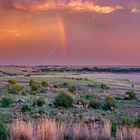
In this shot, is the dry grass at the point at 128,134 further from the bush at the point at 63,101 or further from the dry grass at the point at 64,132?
the bush at the point at 63,101

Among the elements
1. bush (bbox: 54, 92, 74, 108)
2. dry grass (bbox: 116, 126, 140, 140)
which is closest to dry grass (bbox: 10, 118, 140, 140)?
dry grass (bbox: 116, 126, 140, 140)

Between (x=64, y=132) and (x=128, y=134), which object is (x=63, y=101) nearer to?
(x=64, y=132)

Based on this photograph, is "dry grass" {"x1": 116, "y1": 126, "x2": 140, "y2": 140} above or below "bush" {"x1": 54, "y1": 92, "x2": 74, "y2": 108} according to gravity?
below

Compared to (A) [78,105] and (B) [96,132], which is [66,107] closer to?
(A) [78,105]

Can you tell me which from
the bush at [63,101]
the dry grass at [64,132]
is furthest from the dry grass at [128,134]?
the bush at [63,101]

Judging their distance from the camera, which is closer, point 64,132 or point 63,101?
point 64,132

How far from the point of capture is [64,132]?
26.2 metres

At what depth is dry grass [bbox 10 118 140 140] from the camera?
25.0 m

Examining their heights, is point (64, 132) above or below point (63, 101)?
below

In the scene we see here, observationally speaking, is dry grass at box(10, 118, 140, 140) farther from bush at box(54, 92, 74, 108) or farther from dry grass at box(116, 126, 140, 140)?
bush at box(54, 92, 74, 108)

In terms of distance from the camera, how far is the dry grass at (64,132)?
2503 centimetres

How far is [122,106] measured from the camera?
50500 mm

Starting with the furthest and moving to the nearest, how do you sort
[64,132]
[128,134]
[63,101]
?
1. [63,101]
2. [64,132]
3. [128,134]

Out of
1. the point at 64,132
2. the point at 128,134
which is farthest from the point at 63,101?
the point at 128,134
